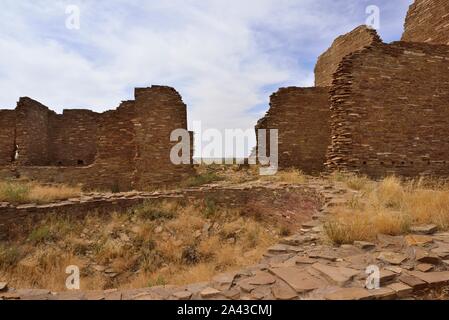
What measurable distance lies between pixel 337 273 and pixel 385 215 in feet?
6.49

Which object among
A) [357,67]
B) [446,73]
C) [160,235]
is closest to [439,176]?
[446,73]

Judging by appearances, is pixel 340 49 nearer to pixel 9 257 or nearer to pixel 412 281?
pixel 412 281

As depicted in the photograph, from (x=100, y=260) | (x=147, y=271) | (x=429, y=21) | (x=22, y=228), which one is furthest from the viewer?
(x=429, y=21)

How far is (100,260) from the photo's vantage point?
7184 mm

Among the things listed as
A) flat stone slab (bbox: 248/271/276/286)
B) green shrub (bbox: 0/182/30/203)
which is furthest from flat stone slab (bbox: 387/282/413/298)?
green shrub (bbox: 0/182/30/203)

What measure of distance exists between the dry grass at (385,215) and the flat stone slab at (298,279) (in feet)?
3.79

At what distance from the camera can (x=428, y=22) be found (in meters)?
12.0

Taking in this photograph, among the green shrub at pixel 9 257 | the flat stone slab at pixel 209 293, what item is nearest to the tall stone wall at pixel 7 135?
the green shrub at pixel 9 257

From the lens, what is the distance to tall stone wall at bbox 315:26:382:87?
12461mm

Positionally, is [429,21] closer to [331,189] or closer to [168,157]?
[331,189]

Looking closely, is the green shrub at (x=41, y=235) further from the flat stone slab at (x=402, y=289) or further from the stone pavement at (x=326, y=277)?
the flat stone slab at (x=402, y=289)

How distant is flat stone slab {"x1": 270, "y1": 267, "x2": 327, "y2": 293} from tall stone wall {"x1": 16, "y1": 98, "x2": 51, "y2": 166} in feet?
48.7

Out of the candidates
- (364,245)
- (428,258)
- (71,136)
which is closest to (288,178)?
(364,245)

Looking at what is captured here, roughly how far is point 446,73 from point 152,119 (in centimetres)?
1012
